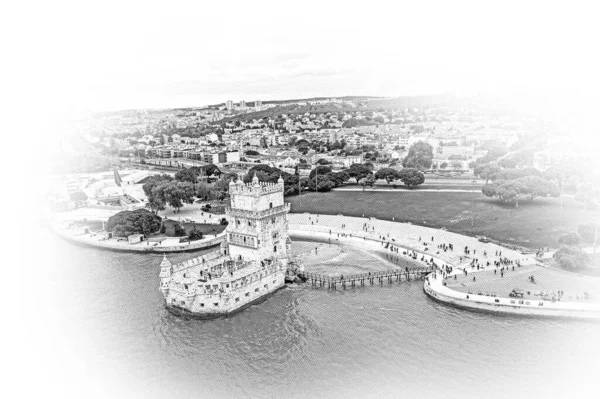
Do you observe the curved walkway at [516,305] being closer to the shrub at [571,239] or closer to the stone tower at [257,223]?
the shrub at [571,239]

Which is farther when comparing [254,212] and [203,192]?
[203,192]

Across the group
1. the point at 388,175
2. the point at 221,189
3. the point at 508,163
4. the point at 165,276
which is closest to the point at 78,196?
the point at 221,189

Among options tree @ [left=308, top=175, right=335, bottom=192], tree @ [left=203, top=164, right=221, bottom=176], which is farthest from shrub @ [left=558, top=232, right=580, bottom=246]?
tree @ [left=203, top=164, right=221, bottom=176]

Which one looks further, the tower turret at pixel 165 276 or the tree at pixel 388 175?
the tree at pixel 388 175

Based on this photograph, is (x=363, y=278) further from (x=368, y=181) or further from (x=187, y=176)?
(x=187, y=176)

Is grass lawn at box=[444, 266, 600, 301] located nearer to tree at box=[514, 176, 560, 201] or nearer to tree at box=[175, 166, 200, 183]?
tree at box=[514, 176, 560, 201]

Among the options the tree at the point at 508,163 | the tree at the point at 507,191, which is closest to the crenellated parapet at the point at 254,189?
the tree at the point at 507,191

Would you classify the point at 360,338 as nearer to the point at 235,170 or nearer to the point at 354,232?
the point at 354,232
